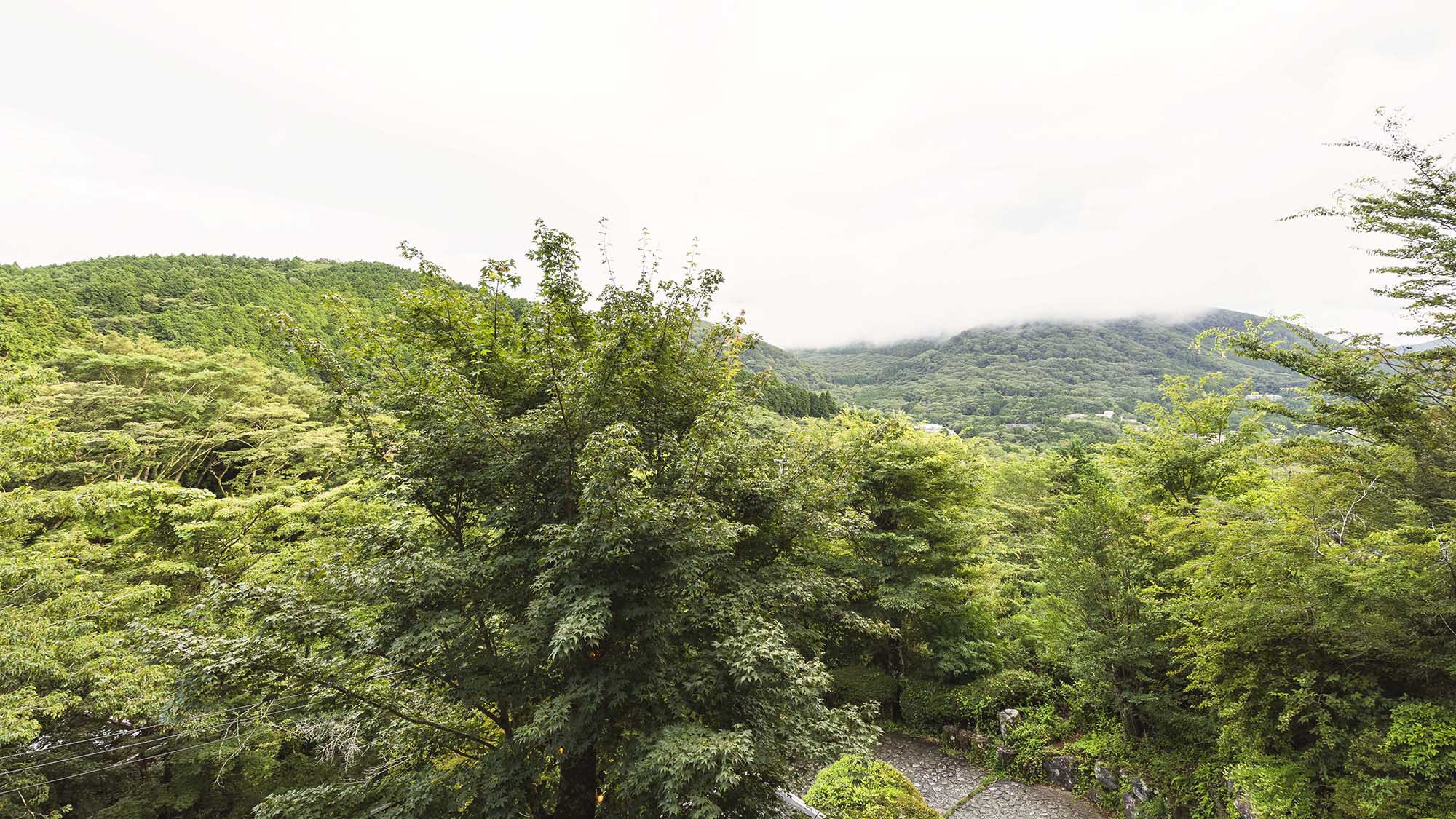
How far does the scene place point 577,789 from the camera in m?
7.37

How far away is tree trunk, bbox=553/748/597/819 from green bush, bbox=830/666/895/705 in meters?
9.32

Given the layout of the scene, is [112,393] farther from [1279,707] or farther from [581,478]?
[1279,707]

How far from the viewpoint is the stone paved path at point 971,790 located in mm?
10562

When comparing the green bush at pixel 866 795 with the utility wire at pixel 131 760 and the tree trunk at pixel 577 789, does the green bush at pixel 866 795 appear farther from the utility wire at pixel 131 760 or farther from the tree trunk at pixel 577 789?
the utility wire at pixel 131 760

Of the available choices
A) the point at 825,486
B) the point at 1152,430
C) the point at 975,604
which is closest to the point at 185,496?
the point at 825,486

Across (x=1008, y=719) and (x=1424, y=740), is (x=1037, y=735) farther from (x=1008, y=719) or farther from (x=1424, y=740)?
(x=1424, y=740)

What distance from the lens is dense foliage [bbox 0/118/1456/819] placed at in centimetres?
586

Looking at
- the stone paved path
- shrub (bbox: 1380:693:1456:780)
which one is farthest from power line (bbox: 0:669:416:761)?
A: shrub (bbox: 1380:693:1456:780)

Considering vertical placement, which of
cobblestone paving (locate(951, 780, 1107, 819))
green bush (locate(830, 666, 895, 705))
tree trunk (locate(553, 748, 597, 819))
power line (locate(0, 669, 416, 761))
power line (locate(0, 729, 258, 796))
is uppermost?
power line (locate(0, 669, 416, 761))

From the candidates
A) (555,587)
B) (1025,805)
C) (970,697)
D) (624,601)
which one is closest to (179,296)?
(555,587)

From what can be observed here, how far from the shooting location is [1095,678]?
10.5 metres

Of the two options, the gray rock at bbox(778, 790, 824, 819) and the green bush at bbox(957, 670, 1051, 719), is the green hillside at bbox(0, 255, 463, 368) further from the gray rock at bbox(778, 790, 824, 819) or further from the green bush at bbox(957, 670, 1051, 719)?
the green bush at bbox(957, 670, 1051, 719)

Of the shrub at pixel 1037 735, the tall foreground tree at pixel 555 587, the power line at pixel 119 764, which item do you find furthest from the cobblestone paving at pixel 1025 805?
the power line at pixel 119 764

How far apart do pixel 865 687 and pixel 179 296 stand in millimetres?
61300
